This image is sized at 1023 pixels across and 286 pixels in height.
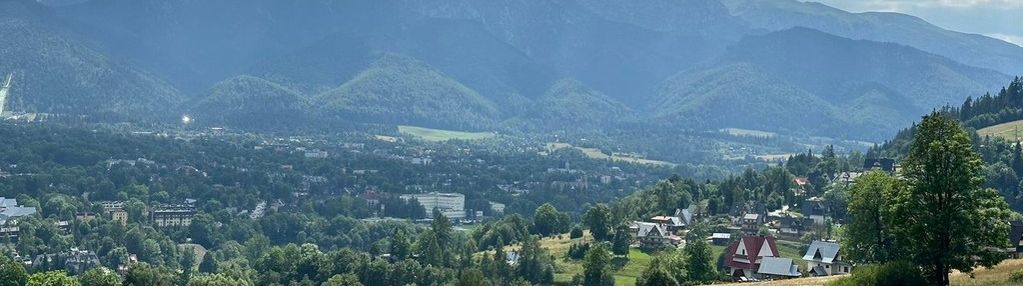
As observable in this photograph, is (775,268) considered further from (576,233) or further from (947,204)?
(576,233)

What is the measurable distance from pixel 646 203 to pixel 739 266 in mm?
51929

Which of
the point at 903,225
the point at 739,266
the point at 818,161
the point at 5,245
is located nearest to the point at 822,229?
the point at 739,266

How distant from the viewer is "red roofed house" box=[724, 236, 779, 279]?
3656 inches

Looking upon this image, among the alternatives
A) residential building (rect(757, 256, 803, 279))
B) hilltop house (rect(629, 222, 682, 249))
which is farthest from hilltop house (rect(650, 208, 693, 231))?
residential building (rect(757, 256, 803, 279))

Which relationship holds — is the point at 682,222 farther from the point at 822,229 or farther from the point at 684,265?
the point at 684,265

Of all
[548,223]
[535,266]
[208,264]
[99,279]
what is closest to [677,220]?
[548,223]

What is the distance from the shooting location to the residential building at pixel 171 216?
179575 millimetres

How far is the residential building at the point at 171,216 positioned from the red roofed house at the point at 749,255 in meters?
100.0

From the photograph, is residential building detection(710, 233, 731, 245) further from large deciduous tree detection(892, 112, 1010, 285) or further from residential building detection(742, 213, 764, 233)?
large deciduous tree detection(892, 112, 1010, 285)

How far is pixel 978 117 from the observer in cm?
17062

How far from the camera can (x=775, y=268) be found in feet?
290

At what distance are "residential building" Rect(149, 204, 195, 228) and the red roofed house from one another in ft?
328

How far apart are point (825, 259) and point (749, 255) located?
7.57 meters

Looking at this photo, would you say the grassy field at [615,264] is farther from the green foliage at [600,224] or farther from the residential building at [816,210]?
the residential building at [816,210]
